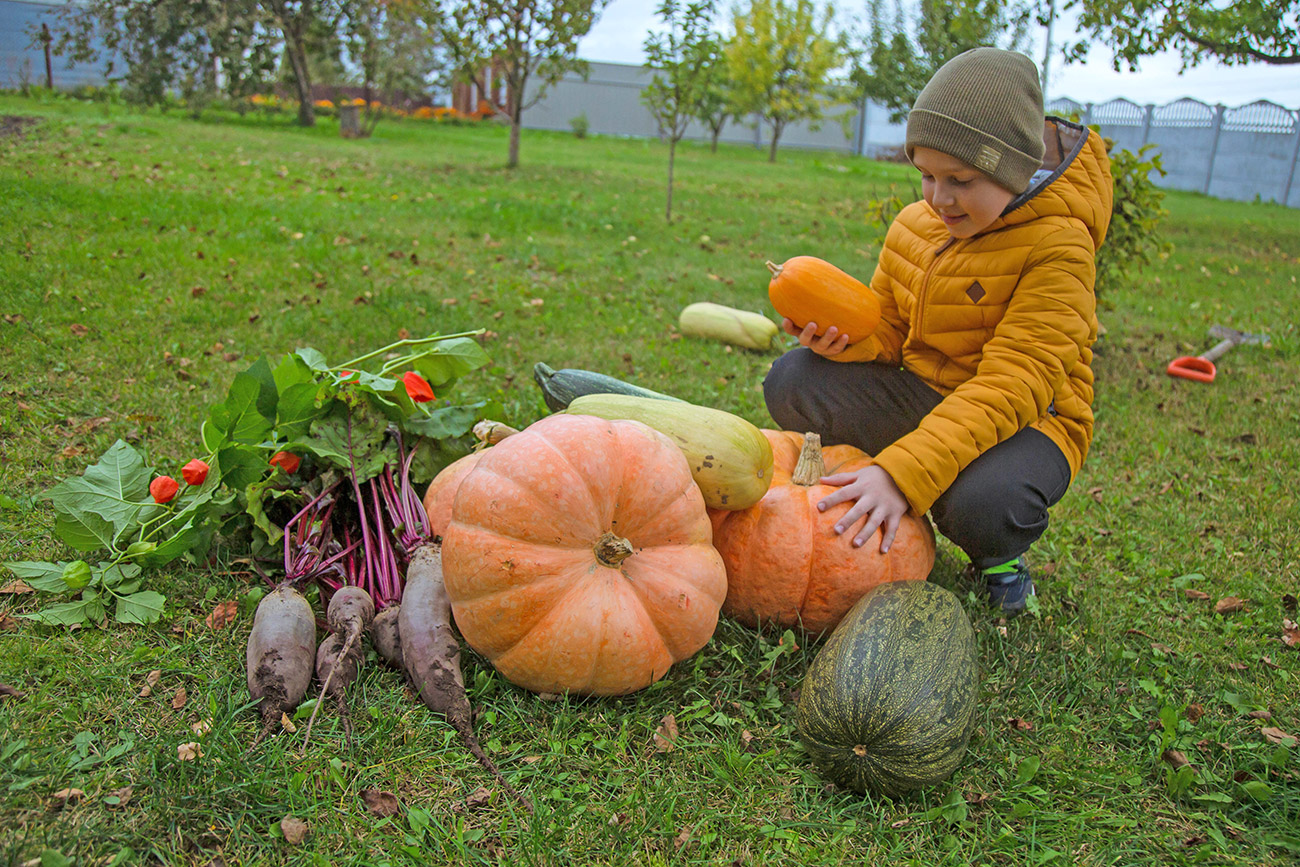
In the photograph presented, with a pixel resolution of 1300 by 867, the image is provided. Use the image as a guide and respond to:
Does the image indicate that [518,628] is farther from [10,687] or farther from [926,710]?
[10,687]

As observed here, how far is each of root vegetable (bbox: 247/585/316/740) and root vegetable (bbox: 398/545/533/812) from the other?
0.85ft

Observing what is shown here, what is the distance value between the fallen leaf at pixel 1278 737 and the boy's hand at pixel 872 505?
116 cm

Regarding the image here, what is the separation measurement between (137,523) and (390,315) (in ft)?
9.06

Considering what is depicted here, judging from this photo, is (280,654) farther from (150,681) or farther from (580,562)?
(580,562)

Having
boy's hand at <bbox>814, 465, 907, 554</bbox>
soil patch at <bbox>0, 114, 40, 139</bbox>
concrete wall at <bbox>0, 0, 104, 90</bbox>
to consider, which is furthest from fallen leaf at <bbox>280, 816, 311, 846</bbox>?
concrete wall at <bbox>0, 0, 104, 90</bbox>

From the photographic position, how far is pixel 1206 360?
566cm

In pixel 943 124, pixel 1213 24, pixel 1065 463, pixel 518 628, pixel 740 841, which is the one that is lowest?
pixel 740 841

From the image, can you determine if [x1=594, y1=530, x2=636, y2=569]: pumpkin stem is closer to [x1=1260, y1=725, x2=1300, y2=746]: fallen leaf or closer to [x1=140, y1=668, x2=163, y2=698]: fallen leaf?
[x1=140, y1=668, x2=163, y2=698]: fallen leaf

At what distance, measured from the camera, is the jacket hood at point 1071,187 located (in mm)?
2574

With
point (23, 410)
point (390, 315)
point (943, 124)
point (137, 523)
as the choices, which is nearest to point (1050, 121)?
point (943, 124)

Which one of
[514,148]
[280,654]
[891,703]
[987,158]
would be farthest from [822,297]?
[514,148]

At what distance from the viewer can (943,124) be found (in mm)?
2363

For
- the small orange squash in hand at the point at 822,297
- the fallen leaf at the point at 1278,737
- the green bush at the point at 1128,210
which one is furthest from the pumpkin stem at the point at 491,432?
the green bush at the point at 1128,210

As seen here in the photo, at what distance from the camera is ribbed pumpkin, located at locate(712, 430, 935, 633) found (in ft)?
8.32
